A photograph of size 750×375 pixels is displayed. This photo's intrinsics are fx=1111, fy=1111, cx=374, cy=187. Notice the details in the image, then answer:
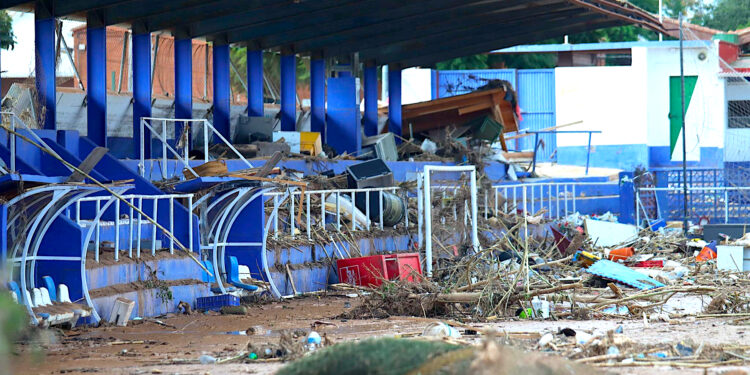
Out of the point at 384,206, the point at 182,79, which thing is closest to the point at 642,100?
the point at 182,79

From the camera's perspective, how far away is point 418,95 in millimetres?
48562

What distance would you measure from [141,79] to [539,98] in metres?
29.6

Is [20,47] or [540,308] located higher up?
[20,47]

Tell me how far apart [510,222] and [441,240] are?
4.66m

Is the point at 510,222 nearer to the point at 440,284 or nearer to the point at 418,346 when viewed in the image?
the point at 440,284

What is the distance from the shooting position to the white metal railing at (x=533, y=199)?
82.8ft

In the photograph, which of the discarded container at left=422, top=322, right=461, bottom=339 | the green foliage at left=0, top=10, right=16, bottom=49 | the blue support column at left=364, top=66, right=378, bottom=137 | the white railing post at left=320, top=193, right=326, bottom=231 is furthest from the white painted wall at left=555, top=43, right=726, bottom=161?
the discarded container at left=422, top=322, right=461, bottom=339

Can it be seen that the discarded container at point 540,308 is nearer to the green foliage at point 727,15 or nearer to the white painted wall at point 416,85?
the white painted wall at point 416,85

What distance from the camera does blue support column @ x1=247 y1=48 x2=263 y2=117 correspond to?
28.0m

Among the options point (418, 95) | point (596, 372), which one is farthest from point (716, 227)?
point (418, 95)

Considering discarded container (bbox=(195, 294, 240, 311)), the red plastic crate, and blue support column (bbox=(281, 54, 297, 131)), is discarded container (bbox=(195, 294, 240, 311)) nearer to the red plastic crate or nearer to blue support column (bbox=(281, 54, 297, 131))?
the red plastic crate

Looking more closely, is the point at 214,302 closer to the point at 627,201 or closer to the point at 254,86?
the point at 254,86

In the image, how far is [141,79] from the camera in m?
22.5

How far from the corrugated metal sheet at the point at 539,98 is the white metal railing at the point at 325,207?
2864cm
